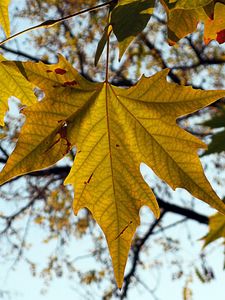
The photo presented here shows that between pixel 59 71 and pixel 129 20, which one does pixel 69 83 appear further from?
pixel 129 20

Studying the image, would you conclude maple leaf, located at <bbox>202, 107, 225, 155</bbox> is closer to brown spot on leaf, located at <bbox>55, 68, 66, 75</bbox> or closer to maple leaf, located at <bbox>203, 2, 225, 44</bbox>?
maple leaf, located at <bbox>203, 2, 225, 44</bbox>

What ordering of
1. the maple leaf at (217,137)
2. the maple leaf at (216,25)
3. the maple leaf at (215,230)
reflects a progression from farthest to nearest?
the maple leaf at (215,230)
the maple leaf at (217,137)
the maple leaf at (216,25)

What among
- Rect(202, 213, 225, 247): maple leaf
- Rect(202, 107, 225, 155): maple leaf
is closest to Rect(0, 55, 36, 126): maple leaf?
Rect(202, 107, 225, 155): maple leaf

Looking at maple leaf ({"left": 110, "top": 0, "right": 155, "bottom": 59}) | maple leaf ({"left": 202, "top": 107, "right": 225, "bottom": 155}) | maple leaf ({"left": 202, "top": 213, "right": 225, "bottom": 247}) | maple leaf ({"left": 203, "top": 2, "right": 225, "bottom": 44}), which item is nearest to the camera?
maple leaf ({"left": 110, "top": 0, "right": 155, "bottom": 59})

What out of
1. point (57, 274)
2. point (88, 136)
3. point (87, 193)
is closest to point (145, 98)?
point (88, 136)

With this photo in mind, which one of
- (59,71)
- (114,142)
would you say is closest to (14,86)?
(59,71)

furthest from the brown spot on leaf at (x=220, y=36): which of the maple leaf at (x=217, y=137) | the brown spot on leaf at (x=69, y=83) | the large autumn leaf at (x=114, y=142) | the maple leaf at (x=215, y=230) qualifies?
the maple leaf at (x=215, y=230)

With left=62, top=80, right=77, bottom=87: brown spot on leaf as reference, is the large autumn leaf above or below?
below

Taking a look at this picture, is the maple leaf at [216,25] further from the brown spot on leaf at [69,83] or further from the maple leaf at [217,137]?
the maple leaf at [217,137]
